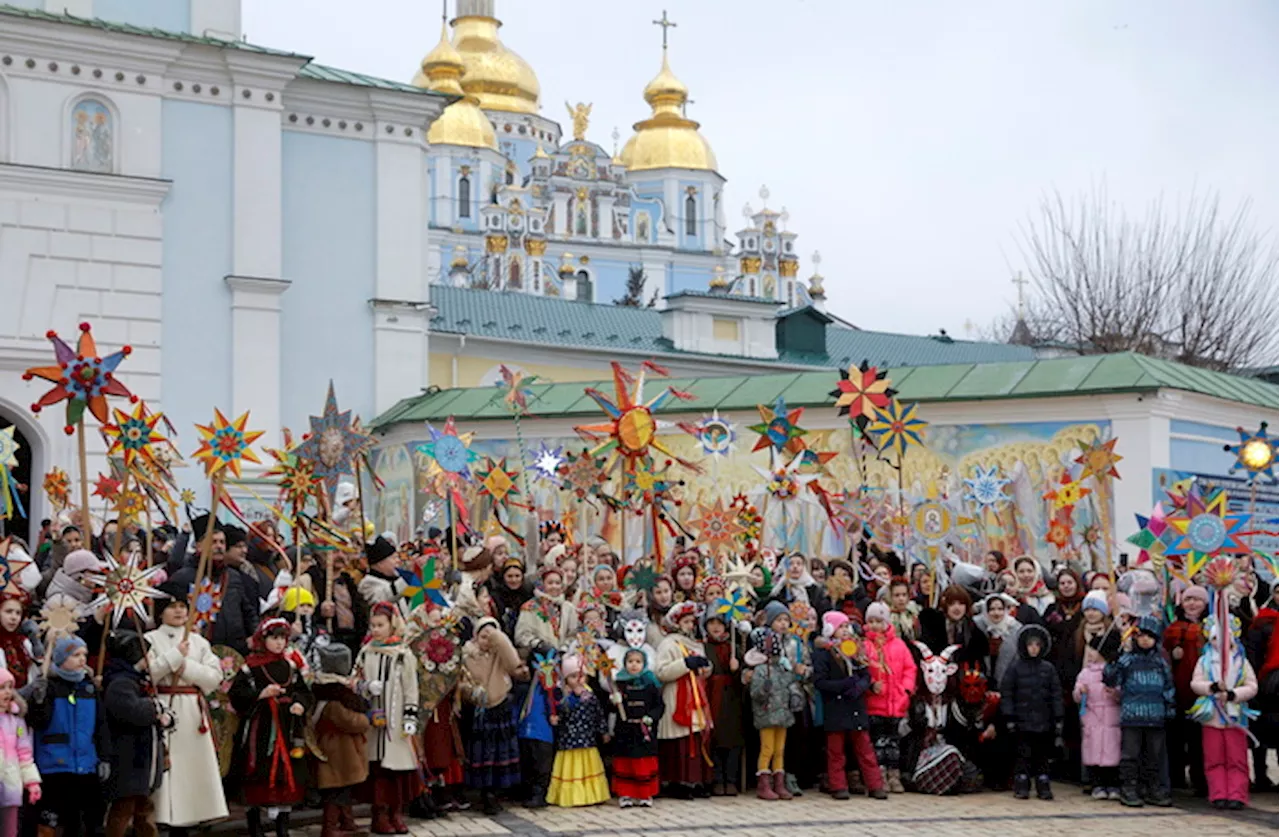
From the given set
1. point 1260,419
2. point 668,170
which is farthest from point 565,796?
point 668,170

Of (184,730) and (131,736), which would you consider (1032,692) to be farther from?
(131,736)


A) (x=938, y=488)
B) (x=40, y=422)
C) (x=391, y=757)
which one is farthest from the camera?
(x=40, y=422)

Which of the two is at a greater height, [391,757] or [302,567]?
[302,567]

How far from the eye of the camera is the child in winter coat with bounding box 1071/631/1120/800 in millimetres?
12336

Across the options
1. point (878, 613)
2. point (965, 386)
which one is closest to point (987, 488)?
point (965, 386)

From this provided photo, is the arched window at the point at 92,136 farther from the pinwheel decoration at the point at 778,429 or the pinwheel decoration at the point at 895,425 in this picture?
the pinwheel decoration at the point at 895,425

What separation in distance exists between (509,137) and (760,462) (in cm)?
6374

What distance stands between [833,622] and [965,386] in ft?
26.1

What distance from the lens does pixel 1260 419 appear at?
19.7 metres

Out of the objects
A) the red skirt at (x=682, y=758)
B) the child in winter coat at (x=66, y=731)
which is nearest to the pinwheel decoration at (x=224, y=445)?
the child in winter coat at (x=66, y=731)

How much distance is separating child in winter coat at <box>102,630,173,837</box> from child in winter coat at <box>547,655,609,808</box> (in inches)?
110

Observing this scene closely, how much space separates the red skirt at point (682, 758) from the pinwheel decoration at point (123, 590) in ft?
12.1

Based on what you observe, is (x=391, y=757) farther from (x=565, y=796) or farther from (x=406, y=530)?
(x=406, y=530)

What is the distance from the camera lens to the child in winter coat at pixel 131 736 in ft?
31.6
